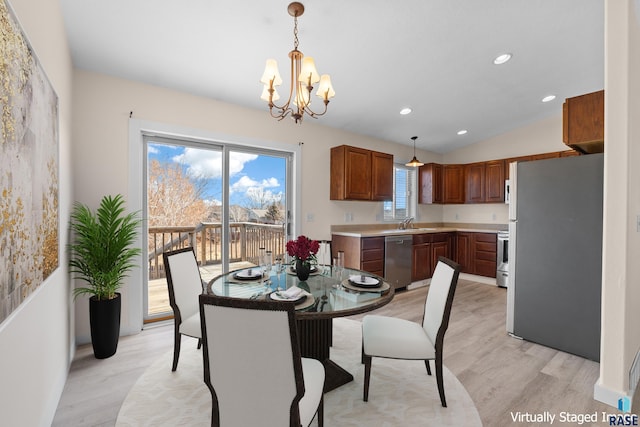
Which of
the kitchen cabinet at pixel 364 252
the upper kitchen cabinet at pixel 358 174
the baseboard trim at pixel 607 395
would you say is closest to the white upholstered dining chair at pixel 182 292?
the kitchen cabinet at pixel 364 252

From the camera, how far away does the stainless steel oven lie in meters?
4.77

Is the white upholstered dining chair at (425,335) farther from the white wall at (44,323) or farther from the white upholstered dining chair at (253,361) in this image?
the white wall at (44,323)

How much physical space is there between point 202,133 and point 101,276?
1.72m

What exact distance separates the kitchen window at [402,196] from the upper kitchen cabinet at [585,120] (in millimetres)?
2882

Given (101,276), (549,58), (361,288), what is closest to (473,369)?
(361,288)

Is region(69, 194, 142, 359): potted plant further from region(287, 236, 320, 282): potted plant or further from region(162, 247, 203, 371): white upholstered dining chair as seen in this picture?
region(287, 236, 320, 282): potted plant

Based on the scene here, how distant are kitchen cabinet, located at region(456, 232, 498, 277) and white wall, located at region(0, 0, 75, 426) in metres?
5.56

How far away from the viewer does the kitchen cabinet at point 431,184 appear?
5746 mm

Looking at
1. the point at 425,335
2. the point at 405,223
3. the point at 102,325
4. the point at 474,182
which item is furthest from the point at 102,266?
the point at 474,182

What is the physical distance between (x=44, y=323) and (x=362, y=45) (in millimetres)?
3033

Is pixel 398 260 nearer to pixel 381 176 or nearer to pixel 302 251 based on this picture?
pixel 381 176

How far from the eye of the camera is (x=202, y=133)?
129 inches

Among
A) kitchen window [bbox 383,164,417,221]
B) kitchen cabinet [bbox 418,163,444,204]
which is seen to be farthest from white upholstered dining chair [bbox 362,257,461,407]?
kitchen cabinet [bbox 418,163,444,204]

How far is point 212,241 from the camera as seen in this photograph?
3576mm
